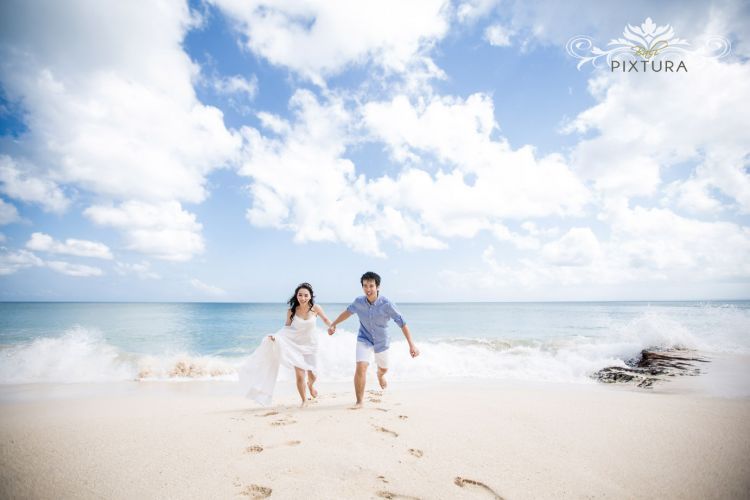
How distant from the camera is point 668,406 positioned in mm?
5812

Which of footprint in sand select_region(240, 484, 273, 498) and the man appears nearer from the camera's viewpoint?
footprint in sand select_region(240, 484, 273, 498)

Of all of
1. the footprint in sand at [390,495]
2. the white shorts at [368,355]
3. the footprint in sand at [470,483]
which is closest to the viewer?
the footprint in sand at [390,495]

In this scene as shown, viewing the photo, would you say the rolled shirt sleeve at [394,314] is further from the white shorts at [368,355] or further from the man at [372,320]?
the white shorts at [368,355]

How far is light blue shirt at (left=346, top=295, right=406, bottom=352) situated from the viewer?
6.20 metres

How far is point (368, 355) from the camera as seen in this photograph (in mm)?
6199

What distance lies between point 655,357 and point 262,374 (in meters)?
12.8

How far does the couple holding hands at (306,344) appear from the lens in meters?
5.98

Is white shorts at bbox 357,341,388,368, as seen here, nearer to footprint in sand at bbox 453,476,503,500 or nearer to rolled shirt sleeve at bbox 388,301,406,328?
rolled shirt sleeve at bbox 388,301,406,328

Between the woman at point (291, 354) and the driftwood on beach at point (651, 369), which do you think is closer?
the woman at point (291, 354)

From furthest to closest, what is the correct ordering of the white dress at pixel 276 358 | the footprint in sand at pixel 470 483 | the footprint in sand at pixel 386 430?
the white dress at pixel 276 358, the footprint in sand at pixel 386 430, the footprint in sand at pixel 470 483

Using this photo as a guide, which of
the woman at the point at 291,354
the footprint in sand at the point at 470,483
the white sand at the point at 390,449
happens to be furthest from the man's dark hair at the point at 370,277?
the footprint in sand at the point at 470,483

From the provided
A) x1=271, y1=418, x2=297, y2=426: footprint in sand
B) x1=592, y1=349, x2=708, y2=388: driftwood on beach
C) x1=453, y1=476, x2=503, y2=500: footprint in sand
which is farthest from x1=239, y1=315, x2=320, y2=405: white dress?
x1=592, y1=349, x2=708, y2=388: driftwood on beach

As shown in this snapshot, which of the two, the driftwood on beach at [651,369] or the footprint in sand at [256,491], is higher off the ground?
the footprint in sand at [256,491]

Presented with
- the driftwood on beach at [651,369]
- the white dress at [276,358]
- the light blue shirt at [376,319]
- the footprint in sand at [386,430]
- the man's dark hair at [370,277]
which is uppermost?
Result: the man's dark hair at [370,277]
